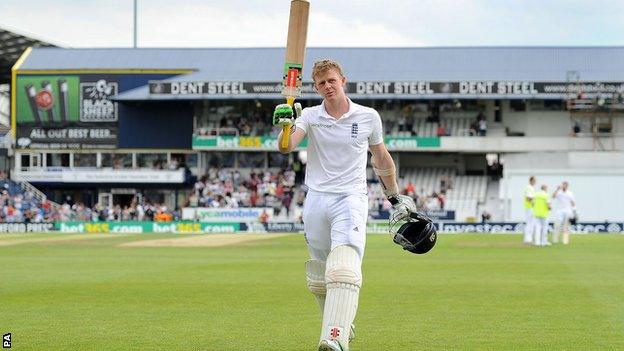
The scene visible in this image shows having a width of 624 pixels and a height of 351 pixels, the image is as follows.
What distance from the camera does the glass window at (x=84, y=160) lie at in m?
61.6

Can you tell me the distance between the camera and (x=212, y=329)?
388 inches

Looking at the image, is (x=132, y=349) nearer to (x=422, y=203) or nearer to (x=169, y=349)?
(x=169, y=349)

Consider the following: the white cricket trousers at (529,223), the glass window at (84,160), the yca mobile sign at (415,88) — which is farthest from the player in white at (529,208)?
the glass window at (84,160)

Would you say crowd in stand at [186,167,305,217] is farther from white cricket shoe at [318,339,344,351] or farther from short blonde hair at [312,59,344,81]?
white cricket shoe at [318,339,344,351]

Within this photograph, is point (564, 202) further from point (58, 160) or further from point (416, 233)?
point (58, 160)

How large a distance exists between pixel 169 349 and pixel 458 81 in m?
48.0

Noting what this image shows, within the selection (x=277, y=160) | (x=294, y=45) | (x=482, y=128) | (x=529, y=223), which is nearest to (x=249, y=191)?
(x=277, y=160)

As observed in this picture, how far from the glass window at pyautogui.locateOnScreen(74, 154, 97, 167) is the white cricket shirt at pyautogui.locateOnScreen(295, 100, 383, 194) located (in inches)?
2162

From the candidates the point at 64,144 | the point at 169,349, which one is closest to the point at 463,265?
the point at 169,349

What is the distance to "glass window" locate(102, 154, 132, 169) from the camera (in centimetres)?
6100

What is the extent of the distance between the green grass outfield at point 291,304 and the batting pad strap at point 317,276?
2.02ft

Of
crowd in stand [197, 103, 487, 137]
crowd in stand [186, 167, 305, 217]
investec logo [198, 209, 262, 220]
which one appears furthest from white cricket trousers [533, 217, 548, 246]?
crowd in stand [197, 103, 487, 137]

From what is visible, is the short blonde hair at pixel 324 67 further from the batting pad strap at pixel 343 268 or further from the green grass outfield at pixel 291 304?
the green grass outfield at pixel 291 304

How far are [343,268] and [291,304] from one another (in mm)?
4811
